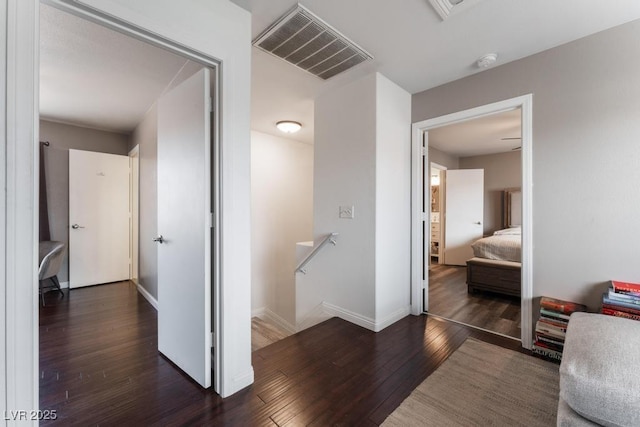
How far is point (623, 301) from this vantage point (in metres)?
A: 1.75

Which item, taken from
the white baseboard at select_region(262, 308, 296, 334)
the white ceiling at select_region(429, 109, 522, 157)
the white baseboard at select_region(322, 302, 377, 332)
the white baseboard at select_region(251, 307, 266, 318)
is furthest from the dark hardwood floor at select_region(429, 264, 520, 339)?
the white baseboard at select_region(251, 307, 266, 318)

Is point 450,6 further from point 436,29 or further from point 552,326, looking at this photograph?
point 552,326

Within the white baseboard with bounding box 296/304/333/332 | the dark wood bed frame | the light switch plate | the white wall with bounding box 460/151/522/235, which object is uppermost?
the white wall with bounding box 460/151/522/235

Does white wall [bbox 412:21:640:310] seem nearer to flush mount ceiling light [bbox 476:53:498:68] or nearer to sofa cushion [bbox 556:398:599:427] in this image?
flush mount ceiling light [bbox 476:53:498:68]

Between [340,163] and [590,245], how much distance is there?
210 cm

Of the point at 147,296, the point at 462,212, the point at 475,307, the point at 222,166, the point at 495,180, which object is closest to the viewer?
the point at 222,166

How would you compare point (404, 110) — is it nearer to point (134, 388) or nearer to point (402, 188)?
point (402, 188)

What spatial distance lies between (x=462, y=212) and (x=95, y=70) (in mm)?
6249

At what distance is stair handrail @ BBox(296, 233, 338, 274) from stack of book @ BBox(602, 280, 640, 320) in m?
2.06

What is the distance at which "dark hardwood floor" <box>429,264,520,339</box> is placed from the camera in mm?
2789

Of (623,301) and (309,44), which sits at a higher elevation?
(309,44)

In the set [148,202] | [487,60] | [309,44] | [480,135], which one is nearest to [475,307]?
[487,60]

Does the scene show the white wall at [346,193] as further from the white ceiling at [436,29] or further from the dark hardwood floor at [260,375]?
the dark hardwood floor at [260,375]

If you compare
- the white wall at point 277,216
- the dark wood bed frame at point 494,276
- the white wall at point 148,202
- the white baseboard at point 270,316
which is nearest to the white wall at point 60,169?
the white wall at point 148,202
